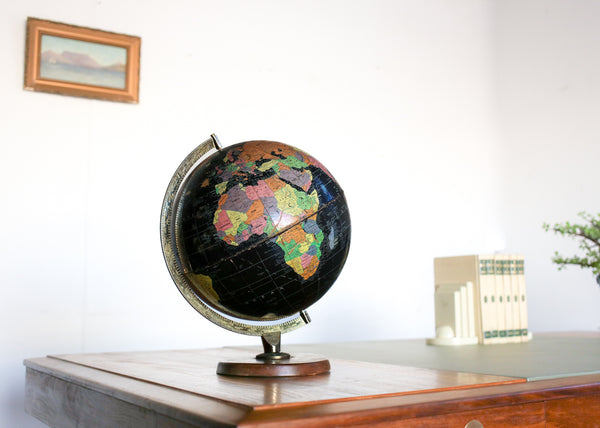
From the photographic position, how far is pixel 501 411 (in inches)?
42.5

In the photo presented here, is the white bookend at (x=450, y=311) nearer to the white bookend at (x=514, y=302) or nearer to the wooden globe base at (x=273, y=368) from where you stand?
the white bookend at (x=514, y=302)

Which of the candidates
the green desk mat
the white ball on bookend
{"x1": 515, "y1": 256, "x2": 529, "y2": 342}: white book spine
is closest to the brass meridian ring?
the green desk mat

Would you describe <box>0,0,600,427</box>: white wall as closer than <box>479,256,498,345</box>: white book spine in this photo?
No

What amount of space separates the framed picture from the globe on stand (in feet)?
5.76

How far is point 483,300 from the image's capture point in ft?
7.27

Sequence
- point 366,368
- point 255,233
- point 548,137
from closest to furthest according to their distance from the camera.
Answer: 1. point 255,233
2. point 366,368
3. point 548,137

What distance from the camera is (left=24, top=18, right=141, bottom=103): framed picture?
273cm

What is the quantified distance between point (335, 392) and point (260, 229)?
1.06 ft

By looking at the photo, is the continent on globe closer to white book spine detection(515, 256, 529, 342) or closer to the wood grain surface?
the wood grain surface

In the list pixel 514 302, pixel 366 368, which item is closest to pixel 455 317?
pixel 514 302

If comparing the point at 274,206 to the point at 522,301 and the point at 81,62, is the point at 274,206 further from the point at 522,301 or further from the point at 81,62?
the point at 81,62

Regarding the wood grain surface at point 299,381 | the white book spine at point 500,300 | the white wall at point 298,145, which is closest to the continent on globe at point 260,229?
the wood grain surface at point 299,381

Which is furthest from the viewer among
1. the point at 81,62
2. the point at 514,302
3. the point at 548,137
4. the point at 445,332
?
the point at 548,137

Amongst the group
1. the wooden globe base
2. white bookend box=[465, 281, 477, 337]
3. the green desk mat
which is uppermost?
white bookend box=[465, 281, 477, 337]
